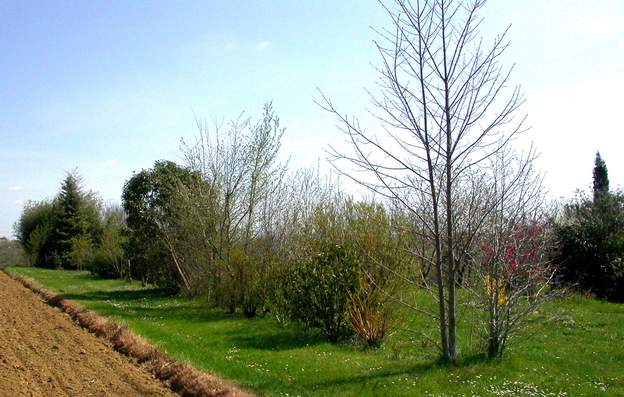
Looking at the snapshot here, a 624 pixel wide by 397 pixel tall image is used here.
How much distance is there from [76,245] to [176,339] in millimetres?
41311

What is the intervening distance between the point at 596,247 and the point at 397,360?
60.3ft

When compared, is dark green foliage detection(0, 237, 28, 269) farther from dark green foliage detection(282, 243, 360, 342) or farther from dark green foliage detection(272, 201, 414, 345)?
dark green foliage detection(282, 243, 360, 342)

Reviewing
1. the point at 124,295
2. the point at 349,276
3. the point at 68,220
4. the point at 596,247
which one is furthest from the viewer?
the point at 68,220

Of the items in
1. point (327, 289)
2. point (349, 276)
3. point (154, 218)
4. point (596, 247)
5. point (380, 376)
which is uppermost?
point (154, 218)

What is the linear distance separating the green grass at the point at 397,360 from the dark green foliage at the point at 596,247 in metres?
6.91

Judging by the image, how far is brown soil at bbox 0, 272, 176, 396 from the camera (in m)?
8.77

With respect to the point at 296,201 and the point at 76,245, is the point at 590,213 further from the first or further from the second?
the point at 76,245

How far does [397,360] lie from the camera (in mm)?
11133

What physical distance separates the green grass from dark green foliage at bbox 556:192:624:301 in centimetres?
691

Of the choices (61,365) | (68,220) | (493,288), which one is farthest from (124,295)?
(68,220)

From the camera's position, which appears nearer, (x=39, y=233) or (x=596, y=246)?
(x=596, y=246)

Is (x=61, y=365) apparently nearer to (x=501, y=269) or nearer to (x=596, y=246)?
(x=501, y=269)

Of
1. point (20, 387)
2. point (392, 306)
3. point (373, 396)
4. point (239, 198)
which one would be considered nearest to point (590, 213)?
point (239, 198)

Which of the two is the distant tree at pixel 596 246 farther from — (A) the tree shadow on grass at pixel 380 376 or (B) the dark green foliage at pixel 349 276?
(A) the tree shadow on grass at pixel 380 376
